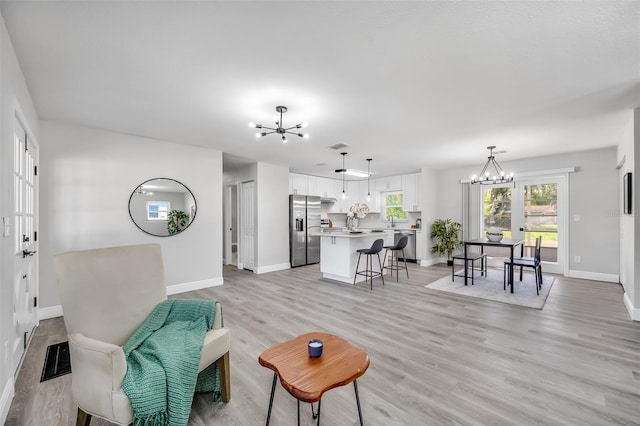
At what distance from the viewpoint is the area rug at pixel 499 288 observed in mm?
4090

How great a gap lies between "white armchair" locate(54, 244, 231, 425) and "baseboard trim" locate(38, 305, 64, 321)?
2473 mm

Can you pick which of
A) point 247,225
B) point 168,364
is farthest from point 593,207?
point 168,364

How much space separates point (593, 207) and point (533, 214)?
0.94 metres

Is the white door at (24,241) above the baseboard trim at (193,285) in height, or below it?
above

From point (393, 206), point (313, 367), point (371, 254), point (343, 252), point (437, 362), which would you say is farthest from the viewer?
point (393, 206)

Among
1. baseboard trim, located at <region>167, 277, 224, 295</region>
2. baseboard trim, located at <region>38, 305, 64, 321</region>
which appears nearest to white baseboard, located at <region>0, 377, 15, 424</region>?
baseboard trim, located at <region>38, 305, 64, 321</region>

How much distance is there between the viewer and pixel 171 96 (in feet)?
9.48

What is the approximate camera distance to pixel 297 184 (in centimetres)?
748

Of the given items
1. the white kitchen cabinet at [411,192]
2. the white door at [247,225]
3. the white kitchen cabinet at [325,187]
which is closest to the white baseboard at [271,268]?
the white door at [247,225]

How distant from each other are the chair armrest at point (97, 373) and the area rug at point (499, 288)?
4517 mm

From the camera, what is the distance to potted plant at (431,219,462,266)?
6918 mm

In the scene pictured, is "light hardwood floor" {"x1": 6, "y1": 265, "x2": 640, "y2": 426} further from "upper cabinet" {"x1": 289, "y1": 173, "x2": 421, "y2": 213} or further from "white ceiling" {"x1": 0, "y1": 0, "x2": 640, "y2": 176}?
A: "upper cabinet" {"x1": 289, "y1": 173, "x2": 421, "y2": 213}

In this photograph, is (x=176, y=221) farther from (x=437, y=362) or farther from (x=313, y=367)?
(x=437, y=362)

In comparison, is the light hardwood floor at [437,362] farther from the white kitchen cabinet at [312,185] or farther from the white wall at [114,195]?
the white kitchen cabinet at [312,185]
